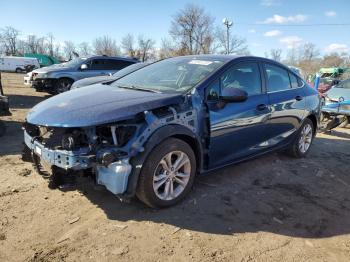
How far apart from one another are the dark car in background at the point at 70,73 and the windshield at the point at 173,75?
8.83 meters

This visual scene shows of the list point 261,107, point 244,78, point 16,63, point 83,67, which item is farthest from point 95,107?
point 16,63

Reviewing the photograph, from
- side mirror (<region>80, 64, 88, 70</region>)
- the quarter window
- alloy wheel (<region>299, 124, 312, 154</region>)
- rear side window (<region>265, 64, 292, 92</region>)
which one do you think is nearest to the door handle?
rear side window (<region>265, 64, 292, 92</region>)

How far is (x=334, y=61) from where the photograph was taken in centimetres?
6197

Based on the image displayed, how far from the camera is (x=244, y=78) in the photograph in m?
4.77

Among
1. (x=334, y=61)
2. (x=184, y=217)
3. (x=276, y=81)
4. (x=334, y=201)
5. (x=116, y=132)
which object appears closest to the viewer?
(x=116, y=132)

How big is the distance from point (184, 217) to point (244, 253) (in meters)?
0.79

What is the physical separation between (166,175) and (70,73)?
11.0m

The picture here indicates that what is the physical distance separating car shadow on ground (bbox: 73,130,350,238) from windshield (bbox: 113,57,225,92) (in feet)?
4.46

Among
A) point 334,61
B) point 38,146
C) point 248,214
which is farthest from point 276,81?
point 334,61

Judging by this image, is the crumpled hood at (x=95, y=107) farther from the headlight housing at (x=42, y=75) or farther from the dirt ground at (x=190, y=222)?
the headlight housing at (x=42, y=75)

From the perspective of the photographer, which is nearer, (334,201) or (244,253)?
(244,253)

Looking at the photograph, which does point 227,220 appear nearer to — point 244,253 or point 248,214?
point 248,214

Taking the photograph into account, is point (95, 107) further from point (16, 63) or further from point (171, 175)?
point (16, 63)

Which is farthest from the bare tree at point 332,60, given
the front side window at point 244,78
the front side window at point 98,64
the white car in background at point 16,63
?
the front side window at point 244,78
